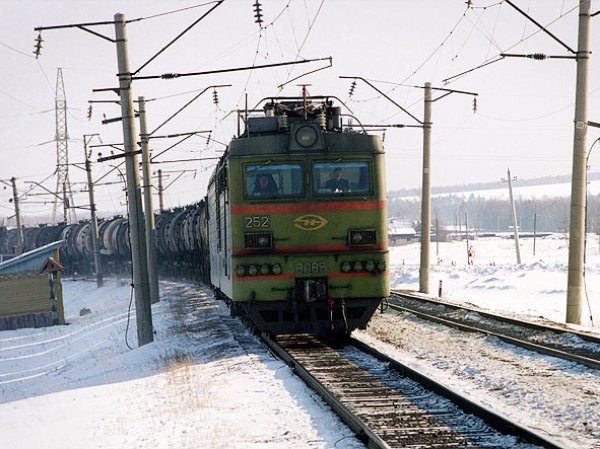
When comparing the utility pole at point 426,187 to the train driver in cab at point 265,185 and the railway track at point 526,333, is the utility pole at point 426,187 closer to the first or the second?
the railway track at point 526,333

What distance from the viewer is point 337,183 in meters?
12.5

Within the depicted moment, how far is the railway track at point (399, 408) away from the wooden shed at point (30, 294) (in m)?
26.0

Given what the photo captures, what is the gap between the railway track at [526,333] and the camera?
438 inches

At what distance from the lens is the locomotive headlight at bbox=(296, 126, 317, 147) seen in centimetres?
1251

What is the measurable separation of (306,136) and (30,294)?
26.4 metres

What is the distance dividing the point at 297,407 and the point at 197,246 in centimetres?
2248

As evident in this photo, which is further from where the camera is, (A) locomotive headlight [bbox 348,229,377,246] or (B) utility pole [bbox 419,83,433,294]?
(B) utility pole [bbox 419,83,433,294]

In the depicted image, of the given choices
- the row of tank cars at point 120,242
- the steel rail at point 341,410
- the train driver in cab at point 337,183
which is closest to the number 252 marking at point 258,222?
the train driver in cab at point 337,183

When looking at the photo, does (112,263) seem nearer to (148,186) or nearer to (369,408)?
(148,186)

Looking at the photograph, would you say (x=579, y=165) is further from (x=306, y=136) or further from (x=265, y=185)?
(x=265, y=185)

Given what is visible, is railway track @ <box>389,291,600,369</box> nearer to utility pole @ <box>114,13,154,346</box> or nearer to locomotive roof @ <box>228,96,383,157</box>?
locomotive roof @ <box>228,96,383,157</box>

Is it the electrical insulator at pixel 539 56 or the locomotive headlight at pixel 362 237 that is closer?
the locomotive headlight at pixel 362 237

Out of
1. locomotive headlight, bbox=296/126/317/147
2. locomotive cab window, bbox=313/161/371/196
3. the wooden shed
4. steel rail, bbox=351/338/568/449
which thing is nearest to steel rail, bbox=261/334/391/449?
steel rail, bbox=351/338/568/449

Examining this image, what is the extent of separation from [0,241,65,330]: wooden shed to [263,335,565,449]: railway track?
26.0m
